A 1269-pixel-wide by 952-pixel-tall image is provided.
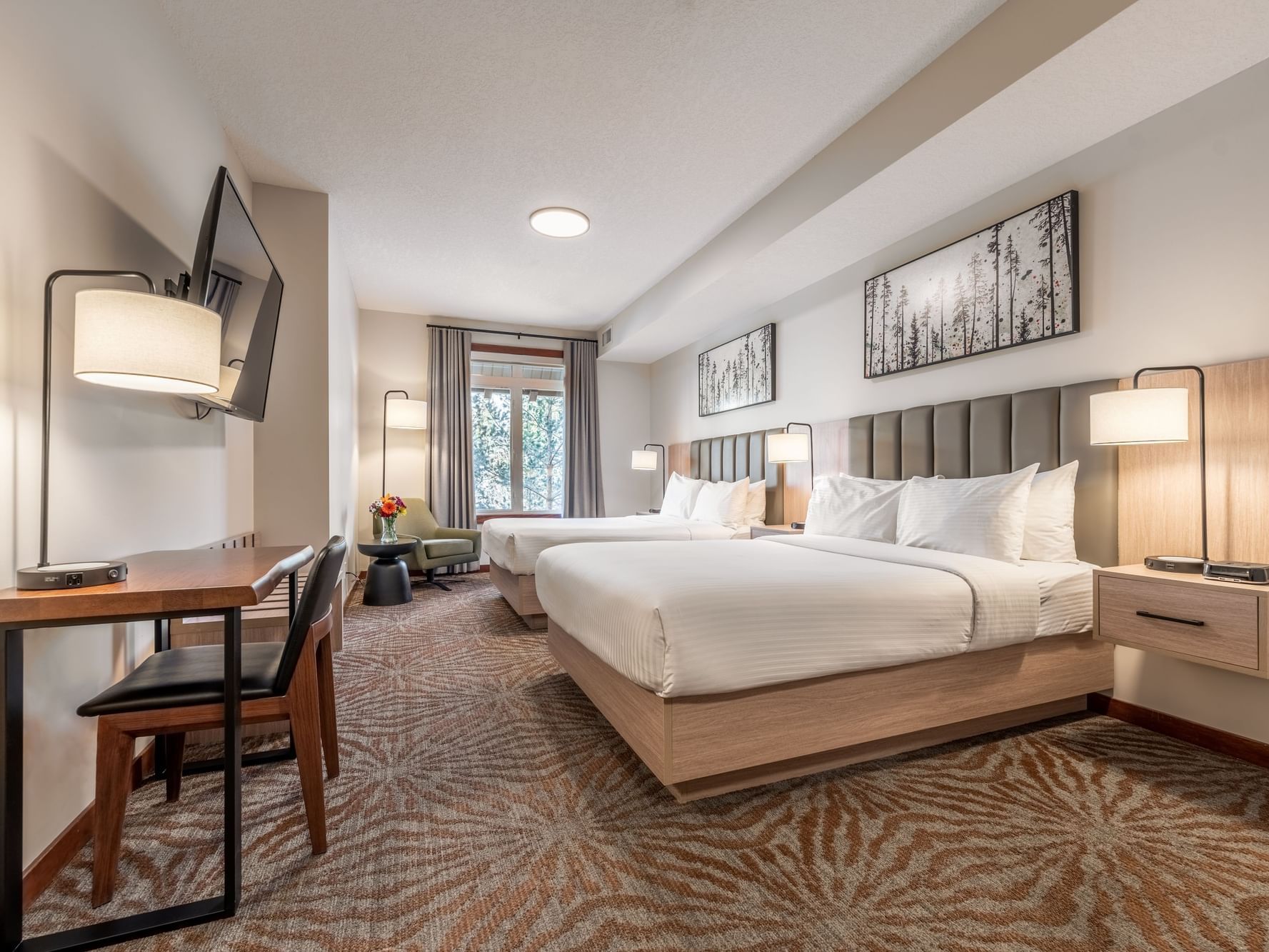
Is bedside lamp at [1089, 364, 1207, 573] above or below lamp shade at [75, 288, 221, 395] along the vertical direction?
below

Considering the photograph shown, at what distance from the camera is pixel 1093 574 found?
7.24ft

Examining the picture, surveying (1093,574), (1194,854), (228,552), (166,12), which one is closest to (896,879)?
(1194,854)

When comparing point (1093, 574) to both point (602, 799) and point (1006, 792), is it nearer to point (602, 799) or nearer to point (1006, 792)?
point (1006, 792)

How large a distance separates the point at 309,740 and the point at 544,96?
9.16 feet

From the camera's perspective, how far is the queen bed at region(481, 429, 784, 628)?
4.01 meters

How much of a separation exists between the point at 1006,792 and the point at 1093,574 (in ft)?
2.86

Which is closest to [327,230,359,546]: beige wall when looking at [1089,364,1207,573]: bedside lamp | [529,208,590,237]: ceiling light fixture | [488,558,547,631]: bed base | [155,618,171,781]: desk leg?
[488,558,547,631]: bed base

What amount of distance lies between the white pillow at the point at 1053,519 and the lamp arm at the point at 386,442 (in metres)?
5.49

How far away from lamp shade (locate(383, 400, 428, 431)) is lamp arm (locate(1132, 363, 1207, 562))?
18.5ft

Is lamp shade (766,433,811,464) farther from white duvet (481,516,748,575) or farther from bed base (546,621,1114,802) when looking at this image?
bed base (546,621,1114,802)

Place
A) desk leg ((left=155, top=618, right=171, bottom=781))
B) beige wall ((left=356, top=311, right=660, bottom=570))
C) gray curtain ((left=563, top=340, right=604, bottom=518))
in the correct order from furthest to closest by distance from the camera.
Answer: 1. gray curtain ((left=563, top=340, right=604, bottom=518))
2. beige wall ((left=356, top=311, right=660, bottom=570))
3. desk leg ((left=155, top=618, right=171, bottom=781))

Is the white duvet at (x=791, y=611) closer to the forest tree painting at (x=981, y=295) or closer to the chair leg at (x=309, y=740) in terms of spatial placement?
the chair leg at (x=309, y=740)

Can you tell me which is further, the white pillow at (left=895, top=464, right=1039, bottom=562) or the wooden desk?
the white pillow at (left=895, top=464, right=1039, bottom=562)

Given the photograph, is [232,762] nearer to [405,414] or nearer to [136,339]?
[136,339]
